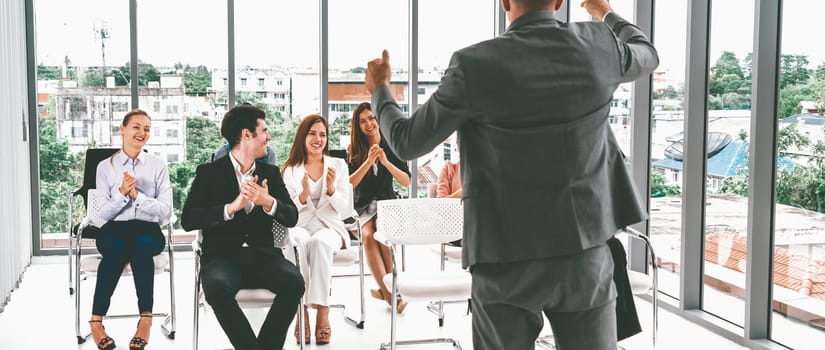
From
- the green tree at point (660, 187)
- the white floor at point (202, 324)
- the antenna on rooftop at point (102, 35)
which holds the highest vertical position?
the antenna on rooftop at point (102, 35)

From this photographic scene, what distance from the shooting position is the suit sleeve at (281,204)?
3.99 metres

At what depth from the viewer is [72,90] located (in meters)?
7.20

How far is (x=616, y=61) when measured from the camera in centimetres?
192

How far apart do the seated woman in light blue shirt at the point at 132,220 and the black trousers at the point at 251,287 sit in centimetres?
78

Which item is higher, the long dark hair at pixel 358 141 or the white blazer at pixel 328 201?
the long dark hair at pixel 358 141

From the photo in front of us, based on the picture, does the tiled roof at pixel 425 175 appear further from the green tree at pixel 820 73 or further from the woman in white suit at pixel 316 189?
the green tree at pixel 820 73

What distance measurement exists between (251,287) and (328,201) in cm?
109

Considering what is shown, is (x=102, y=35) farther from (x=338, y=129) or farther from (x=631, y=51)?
(x=631, y=51)

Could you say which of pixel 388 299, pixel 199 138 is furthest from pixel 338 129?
pixel 388 299

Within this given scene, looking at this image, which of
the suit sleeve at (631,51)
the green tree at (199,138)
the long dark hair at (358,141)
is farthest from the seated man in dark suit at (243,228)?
the green tree at (199,138)

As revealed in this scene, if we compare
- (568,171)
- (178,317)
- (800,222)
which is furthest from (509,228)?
(178,317)

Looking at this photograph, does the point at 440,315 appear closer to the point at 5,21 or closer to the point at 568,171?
the point at 568,171

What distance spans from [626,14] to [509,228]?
14.8ft

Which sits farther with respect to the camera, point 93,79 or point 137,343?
point 93,79
